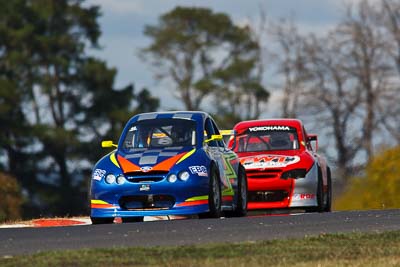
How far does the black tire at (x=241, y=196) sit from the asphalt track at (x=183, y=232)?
3.10m

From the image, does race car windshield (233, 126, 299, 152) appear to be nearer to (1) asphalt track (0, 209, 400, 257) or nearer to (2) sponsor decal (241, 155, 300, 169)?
(2) sponsor decal (241, 155, 300, 169)

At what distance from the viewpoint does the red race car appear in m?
25.3

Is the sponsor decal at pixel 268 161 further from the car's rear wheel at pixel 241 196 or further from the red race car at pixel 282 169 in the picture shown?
the car's rear wheel at pixel 241 196

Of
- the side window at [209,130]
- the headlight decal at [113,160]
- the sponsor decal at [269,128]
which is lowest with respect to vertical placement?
the sponsor decal at [269,128]

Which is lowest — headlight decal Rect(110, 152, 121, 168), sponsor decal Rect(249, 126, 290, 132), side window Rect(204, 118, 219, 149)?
sponsor decal Rect(249, 126, 290, 132)

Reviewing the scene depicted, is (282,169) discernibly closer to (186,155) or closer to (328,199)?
(328,199)

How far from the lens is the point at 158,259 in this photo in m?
13.8

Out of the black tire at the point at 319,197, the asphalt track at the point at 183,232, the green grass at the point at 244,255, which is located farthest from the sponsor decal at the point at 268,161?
the green grass at the point at 244,255

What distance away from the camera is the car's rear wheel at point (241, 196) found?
22.8 meters

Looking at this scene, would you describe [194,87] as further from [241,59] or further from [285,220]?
[285,220]

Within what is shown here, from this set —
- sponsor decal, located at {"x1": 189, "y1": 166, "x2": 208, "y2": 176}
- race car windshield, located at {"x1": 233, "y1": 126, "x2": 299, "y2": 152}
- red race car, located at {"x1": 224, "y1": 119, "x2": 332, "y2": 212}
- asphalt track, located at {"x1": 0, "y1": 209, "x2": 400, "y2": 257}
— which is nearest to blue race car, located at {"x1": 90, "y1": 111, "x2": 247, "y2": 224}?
sponsor decal, located at {"x1": 189, "y1": 166, "x2": 208, "y2": 176}

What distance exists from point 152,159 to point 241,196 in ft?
9.10

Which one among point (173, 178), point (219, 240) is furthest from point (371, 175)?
point (219, 240)

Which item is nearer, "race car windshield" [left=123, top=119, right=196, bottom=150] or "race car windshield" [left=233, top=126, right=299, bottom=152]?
"race car windshield" [left=123, top=119, right=196, bottom=150]
